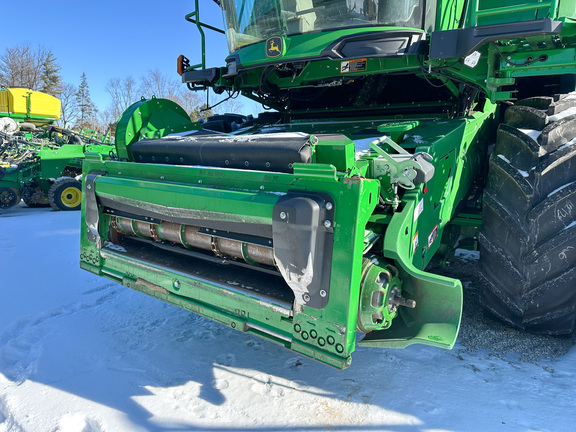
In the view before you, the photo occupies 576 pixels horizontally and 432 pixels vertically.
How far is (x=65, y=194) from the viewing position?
10.2 meters

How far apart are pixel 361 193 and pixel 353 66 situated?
172 centimetres

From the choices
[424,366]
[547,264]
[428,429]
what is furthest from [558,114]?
[428,429]

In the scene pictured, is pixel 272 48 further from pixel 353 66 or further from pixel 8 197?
pixel 8 197

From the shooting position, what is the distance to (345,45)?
302cm

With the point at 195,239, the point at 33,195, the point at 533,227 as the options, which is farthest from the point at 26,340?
the point at 33,195

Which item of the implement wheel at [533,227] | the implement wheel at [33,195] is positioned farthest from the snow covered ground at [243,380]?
the implement wheel at [33,195]

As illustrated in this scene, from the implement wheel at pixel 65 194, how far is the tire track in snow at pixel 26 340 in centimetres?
708

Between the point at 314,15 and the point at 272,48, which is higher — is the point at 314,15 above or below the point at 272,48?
above

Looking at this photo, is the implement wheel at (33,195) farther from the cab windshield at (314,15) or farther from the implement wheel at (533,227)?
the implement wheel at (533,227)

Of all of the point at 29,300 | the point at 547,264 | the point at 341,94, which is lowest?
the point at 29,300

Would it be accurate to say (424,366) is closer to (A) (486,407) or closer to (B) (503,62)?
(A) (486,407)

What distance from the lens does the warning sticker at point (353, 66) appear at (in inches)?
131

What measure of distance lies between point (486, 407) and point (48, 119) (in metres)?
17.6

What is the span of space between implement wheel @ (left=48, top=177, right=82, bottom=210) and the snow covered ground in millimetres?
7040
